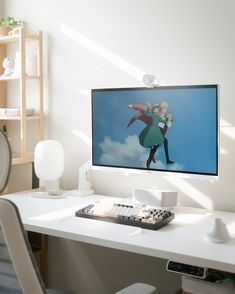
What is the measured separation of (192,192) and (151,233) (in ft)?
2.05

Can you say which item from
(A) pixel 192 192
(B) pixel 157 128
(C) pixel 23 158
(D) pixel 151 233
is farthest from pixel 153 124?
(C) pixel 23 158

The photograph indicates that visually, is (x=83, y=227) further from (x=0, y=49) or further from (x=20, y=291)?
(x=0, y=49)

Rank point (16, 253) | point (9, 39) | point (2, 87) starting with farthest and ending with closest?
point (2, 87) → point (9, 39) → point (16, 253)

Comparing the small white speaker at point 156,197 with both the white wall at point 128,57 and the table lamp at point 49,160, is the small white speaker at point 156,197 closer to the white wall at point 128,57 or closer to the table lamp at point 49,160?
the white wall at point 128,57

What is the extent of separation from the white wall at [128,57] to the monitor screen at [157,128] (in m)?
0.26

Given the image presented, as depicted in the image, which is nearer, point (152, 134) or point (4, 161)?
point (4, 161)

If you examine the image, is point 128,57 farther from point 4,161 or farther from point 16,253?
point 16,253

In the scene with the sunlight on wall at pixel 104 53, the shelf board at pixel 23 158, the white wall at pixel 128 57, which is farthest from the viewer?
the shelf board at pixel 23 158

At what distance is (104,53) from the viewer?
2.59 metres

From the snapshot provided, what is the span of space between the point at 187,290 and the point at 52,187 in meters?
1.19

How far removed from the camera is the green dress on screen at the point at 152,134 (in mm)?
2127

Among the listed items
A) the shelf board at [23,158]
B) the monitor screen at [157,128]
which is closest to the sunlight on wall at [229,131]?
the monitor screen at [157,128]

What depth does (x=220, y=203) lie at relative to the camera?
2250 millimetres

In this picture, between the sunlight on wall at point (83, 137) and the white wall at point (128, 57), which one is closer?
the white wall at point (128, 57)
